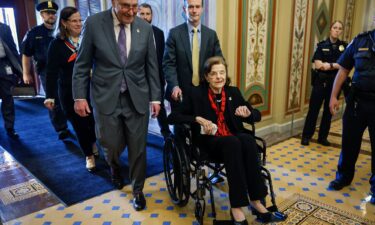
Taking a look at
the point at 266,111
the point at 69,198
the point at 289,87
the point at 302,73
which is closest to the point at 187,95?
the point at 69,198

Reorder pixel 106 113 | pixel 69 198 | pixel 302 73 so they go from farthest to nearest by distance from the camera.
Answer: pixel 302 73
pixel 69 198
pixel 106 113

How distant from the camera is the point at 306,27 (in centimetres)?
386

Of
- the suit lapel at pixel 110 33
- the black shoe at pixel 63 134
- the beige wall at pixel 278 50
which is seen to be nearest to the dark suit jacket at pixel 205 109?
the suit lapel at pixel 110 33

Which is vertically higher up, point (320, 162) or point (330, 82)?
point (330, 82)

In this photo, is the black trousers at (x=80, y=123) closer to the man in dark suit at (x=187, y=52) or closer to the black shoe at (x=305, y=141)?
the man in dark suit at (x=187, y=52)

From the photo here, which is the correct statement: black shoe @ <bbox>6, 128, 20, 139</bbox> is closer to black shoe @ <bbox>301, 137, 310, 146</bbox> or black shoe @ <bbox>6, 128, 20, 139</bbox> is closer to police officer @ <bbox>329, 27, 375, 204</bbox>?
black shoe @ <bbox>301, 137, 310, 146</bbox>

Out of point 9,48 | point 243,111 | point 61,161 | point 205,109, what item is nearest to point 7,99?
point 9,48

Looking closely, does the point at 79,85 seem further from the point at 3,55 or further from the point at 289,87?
the point at 289,87

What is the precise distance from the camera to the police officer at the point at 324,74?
3.26 m

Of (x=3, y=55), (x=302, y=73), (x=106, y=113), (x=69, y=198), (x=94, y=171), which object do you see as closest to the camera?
(x=106, y=113)

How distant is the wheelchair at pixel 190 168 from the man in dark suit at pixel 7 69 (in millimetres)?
2471

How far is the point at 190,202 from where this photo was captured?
2.30 meters

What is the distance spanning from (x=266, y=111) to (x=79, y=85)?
7.74ft

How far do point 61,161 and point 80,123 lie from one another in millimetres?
622
